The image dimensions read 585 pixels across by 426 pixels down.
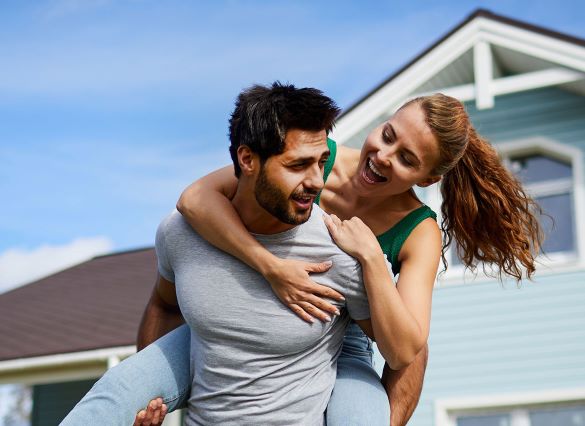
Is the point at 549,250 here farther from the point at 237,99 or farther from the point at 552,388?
the point at 237,99

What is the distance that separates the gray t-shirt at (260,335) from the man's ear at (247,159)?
0.27 meters

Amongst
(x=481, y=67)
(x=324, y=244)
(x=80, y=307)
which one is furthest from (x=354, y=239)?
(x=80, y=307)

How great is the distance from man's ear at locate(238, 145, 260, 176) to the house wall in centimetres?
857

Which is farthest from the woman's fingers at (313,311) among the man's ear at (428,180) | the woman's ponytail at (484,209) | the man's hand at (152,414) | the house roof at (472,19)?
A: the house roof at (472,19)

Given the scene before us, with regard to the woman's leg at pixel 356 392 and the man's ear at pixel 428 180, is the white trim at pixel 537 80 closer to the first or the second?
the man's ear at pixel 428 180

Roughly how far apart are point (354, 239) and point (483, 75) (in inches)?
356

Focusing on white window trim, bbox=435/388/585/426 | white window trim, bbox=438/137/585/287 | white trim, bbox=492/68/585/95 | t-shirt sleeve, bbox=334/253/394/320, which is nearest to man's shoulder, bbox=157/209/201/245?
t-shirt sleeve, bbox=334/253/394/320

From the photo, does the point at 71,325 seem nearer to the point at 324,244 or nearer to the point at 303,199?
the point at 324,244

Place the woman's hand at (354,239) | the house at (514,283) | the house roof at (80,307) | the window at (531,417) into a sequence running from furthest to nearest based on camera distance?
the house roof at (80,307)
the house at (514,283)
the window at (531,417)
the woman's hand at (354,239)

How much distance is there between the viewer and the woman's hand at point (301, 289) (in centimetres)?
357

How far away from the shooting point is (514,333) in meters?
11.8

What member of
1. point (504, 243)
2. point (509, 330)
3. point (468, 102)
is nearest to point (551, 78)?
point (468, 102)

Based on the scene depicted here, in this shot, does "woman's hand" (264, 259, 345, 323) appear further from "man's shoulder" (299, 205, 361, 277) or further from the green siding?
the green siding

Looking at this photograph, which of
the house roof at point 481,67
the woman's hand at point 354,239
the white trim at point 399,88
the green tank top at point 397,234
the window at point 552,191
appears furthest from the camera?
the white trim at point 399,88
